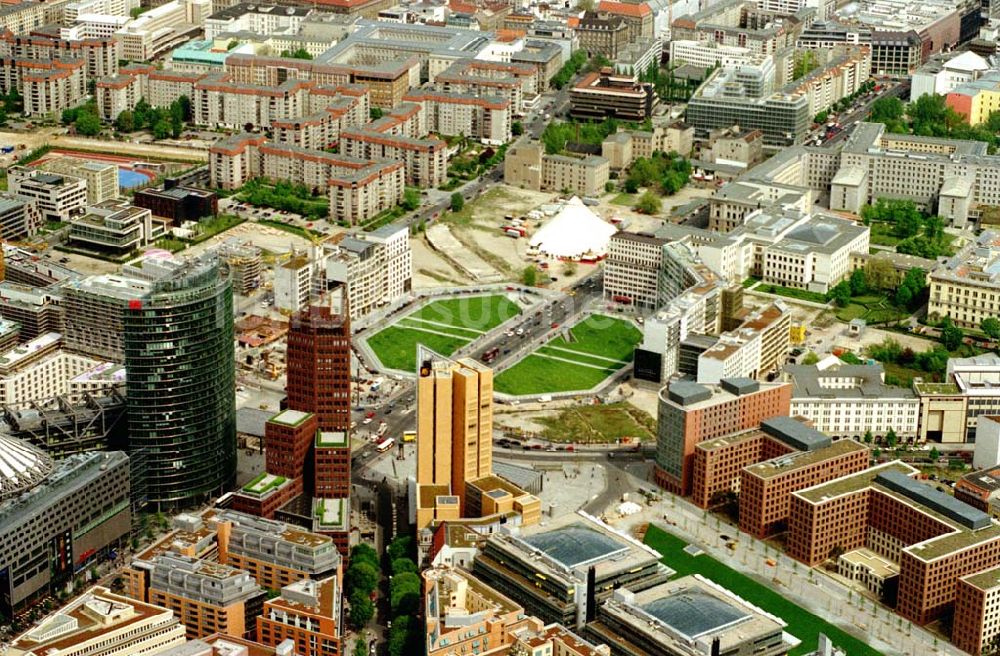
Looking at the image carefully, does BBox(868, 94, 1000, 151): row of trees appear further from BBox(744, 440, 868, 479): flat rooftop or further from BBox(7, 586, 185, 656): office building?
BBox(7, 586, 185, 656): office building

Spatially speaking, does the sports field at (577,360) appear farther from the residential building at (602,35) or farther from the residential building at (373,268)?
the residential building at (602,35)

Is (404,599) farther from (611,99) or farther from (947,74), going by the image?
(947,74)

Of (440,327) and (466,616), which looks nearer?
(466,616)

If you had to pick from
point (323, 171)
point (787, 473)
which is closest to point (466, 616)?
point (787, 473)

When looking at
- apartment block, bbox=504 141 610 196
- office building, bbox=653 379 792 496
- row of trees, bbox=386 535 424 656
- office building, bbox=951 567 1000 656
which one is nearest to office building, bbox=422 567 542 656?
row of trees, bbox=386 535 424 656

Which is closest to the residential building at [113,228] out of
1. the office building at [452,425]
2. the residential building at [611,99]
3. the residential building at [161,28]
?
the residential building at [611,99]
